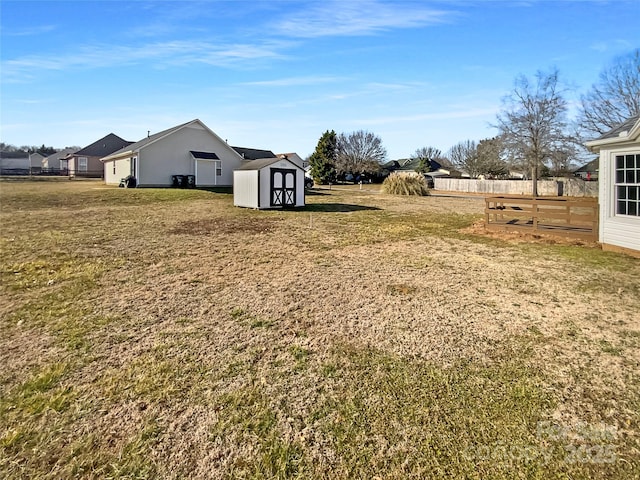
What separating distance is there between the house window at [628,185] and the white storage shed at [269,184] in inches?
503

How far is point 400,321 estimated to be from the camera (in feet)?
15.8

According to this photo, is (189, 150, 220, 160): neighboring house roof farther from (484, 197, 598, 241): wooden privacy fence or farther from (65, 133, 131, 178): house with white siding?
(65, 133, 131, 178): house with white siding

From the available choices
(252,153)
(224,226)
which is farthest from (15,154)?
(224,226)

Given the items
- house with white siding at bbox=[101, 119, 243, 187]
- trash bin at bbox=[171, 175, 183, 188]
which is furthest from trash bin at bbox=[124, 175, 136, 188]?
trash bin at bbox=[171, 175, 183, 188]

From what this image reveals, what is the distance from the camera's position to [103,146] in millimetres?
48688

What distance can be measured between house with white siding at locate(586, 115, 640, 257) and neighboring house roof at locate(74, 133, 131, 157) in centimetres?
5320

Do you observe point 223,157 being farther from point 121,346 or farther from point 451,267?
point 121,346

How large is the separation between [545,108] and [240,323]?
135 feet

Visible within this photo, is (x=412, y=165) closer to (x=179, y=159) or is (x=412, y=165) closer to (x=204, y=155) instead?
(x=204, y=155)

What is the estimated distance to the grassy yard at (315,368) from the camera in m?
2.55

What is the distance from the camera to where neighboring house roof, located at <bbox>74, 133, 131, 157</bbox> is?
4735cm

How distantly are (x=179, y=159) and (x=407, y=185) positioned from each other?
18079 millimetres

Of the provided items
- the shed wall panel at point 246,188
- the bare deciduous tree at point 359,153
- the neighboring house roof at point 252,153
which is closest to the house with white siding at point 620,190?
the shed wall panel at point 246,188

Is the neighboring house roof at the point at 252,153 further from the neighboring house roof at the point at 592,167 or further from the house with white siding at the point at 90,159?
the neighboring house roof at the point at 592,167
